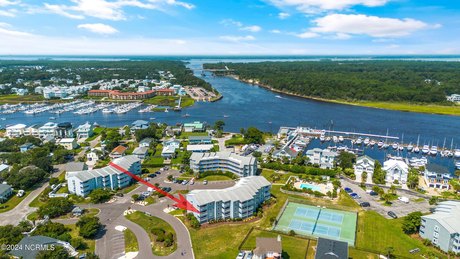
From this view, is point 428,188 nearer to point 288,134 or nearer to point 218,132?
point 288,134

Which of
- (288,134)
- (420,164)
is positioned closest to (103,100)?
(288,134)

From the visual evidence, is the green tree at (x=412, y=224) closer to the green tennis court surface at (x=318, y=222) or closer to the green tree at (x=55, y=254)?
the green tennis court surface at (x=318, y=222)

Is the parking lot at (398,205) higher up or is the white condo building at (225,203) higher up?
the white condo building at (225,203)

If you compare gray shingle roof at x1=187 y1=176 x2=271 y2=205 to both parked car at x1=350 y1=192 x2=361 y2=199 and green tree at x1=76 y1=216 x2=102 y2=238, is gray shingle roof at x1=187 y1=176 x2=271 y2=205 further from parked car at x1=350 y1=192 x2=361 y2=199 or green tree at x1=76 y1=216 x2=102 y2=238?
parked car at x1=350 y1=192 x2=361 y2=199

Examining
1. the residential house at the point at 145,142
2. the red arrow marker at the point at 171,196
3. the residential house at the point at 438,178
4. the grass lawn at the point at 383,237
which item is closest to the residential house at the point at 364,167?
the residential house at the point at 438,178

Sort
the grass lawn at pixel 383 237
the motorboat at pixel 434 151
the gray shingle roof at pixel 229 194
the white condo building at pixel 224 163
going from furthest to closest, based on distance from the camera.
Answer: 1. the motorboat at pixel 434 151
2. the white condo building at pixel 224 163
3. the gray shingle roof at pixel 229 194
4. the grass lawn at pixel 383 237

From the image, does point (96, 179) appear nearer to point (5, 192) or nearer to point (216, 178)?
point (5, 192)

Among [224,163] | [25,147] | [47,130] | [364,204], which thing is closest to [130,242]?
[224,163]
